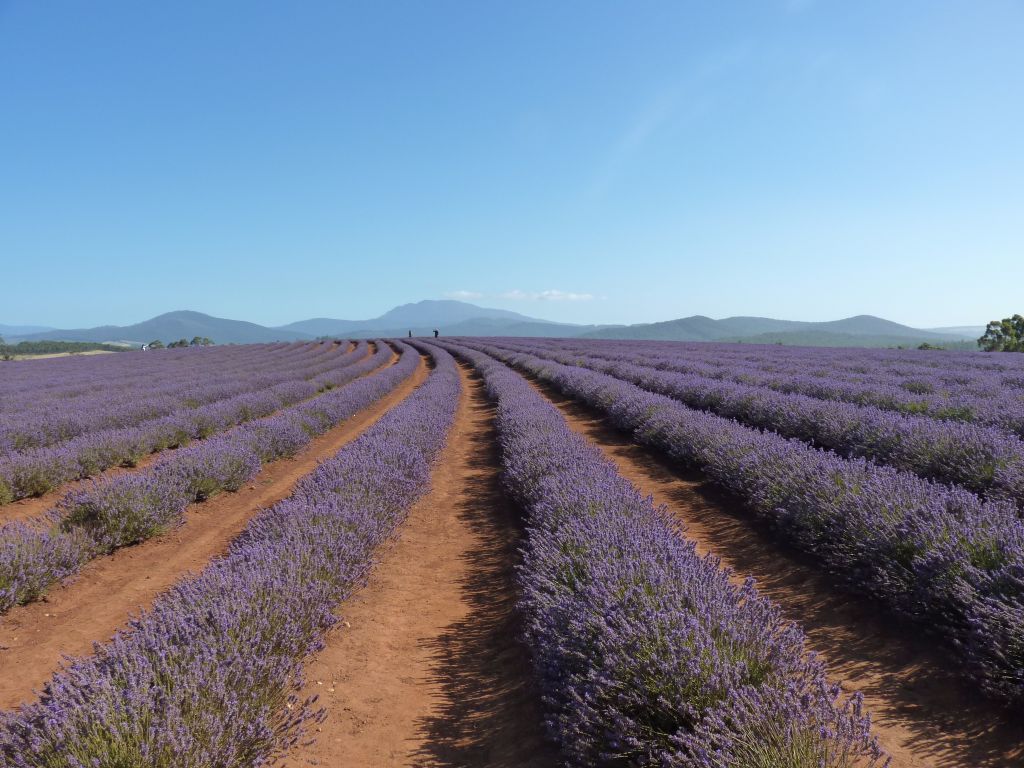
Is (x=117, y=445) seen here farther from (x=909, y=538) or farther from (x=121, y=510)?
(x=909, y=538)

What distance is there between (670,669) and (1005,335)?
2441 inches

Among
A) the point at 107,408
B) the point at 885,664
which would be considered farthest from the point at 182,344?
the point at 885,664

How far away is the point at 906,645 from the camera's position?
108 inches

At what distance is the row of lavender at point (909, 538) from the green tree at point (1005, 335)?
5444cm

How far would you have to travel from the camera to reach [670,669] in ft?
6.10

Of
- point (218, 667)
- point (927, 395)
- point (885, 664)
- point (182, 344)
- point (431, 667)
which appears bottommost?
point (431, 667)

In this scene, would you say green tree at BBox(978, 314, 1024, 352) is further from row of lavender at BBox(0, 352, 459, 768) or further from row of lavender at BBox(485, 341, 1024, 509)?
row of lavender at BBox(0, 352, 459, 768)

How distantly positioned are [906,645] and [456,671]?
95.6 inches

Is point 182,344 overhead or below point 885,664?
overhead

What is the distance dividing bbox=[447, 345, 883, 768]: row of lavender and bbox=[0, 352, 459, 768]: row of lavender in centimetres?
114

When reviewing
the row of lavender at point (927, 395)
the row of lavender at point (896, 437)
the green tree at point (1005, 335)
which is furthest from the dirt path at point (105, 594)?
the green tree at point (1005, 335)

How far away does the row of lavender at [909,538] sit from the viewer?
7.37 ft

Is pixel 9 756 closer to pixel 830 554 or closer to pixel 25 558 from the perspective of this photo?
pixel 25 558

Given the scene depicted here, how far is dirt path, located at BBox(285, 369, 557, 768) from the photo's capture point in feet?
7.50
